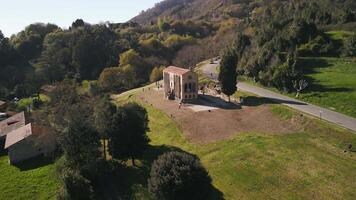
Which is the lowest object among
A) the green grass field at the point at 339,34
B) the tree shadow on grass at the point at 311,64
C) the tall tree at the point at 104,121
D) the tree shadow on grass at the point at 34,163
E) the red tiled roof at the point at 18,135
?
the tree shadow on grass at the point at 34,163

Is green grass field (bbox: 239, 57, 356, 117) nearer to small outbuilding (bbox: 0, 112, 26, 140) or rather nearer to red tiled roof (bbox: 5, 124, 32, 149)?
red tiled roof (bbox: 5, 124, 32, 149)

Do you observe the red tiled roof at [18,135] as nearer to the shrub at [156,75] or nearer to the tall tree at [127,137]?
the tall tree at [127,137]

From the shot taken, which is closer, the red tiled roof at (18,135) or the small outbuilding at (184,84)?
the red tiled roof at (18,135)

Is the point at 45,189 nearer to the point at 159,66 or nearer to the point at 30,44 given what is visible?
the point at 159,66

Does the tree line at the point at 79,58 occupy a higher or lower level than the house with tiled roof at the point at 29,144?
higher

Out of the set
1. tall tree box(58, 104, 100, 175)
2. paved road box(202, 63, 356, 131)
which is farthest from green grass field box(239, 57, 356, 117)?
tall tree box(58, 104, 100, 175)

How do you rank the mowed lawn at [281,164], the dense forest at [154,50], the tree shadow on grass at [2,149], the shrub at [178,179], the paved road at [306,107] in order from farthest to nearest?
1. the dense forest at [154,50]
2. the tree shadow on grass at [2,149]
3. the paved road at [306,107]
4. the mowed lawn at [281,164]
5. the shrub at [178,179]

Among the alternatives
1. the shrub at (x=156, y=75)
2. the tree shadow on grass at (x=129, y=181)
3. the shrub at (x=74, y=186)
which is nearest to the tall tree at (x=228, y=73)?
the tree shadow on grass at (x=129, y=181)
